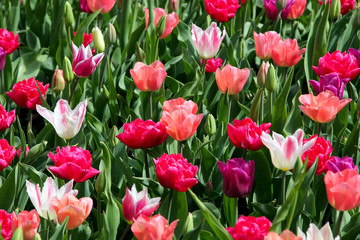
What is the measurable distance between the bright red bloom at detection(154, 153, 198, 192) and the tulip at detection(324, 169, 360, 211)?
1.00 feet

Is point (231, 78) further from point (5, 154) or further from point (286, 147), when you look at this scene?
point (5, 154)

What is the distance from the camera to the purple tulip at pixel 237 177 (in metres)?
1.46

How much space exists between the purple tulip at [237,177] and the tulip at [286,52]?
688 millimetres

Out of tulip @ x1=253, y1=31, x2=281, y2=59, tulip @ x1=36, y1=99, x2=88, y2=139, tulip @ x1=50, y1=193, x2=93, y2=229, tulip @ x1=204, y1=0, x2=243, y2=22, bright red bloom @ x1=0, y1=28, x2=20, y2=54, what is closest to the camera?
tulip @ x1=50, y1=193, x2=93, y2=229

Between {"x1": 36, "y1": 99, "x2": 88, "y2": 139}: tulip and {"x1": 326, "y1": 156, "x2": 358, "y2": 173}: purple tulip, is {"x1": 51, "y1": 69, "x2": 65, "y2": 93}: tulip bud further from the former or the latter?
{"x1": 326, "y1": 156, "x2": 358, "y2": 173}: purple tulip

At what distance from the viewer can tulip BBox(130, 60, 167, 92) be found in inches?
75.9

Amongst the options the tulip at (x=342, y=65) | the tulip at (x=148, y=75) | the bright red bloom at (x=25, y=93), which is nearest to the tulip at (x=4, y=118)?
the bright red bloom at (x=25, y=93)

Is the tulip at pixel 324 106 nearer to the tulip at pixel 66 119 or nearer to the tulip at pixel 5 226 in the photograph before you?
the tulip at pixel 66 119

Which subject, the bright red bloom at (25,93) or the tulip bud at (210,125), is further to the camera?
the bright red bloom at (25,93)

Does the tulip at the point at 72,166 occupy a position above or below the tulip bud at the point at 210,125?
above

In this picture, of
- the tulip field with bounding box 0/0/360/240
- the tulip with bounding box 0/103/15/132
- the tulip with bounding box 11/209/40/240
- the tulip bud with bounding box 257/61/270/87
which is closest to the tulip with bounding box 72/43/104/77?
the tulip field with bounding box 0/0/360/240

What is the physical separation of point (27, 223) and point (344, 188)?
65cm

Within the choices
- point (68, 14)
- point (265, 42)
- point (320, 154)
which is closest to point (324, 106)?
point (320, 154)

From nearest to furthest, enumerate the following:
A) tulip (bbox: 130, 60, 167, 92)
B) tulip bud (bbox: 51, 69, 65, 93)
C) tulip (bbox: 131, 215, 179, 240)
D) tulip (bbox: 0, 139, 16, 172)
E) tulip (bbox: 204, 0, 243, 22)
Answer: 1. tulip (bbox: 131, 215, 179, 240)
2. tulip (bbox: 0, 139, 16, 172)
3. tulip (bbox: 130, 60, 167, 92)
4. tulip bud (bbox: 51, 69, 65, 93)
5. tulip (bbox: 204, 0, 243, 22)
